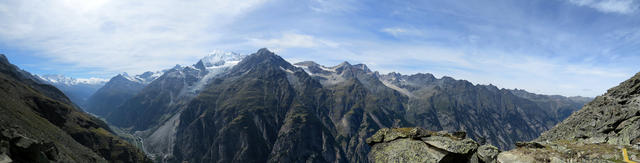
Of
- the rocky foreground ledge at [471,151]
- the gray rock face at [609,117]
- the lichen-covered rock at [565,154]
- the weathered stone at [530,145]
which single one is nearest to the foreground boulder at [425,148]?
the rocky foreground ledge at [471,151]

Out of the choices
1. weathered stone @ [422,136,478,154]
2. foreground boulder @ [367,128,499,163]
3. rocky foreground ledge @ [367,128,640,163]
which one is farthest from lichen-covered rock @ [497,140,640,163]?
weathered stone @ [422,136,478,154]

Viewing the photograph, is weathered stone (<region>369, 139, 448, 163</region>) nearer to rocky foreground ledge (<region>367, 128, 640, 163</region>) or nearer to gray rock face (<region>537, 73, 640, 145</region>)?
rocky foreground ledge (<region>367, 128, 640, 163</region>)

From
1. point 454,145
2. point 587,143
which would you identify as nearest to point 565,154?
point 454,145

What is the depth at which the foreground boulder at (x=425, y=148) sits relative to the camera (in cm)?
2027

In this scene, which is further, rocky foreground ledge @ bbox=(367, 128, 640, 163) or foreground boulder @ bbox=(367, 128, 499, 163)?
foreground boulder @ bbox=(367, 128, 499, 163)

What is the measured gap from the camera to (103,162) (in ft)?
308

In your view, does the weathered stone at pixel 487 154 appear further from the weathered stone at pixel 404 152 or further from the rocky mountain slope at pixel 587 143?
the weathered stone at pixel 404 152

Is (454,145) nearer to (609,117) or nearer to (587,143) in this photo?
(587,143)

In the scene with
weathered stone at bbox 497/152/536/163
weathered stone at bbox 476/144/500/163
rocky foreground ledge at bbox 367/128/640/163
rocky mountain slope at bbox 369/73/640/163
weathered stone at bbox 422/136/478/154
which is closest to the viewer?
rocky foreground ledge at bbox 367/128/640/163

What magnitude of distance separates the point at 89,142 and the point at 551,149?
8293 inches

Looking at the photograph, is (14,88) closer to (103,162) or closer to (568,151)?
(103,162)

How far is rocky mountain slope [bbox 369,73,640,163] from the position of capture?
58.1ft

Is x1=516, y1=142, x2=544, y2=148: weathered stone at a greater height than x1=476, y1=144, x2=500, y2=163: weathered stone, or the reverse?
x1=516, y1=142, x2=544, y2=148: weathered stone

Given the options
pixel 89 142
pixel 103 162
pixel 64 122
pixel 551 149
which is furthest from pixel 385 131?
pixel 64 122
